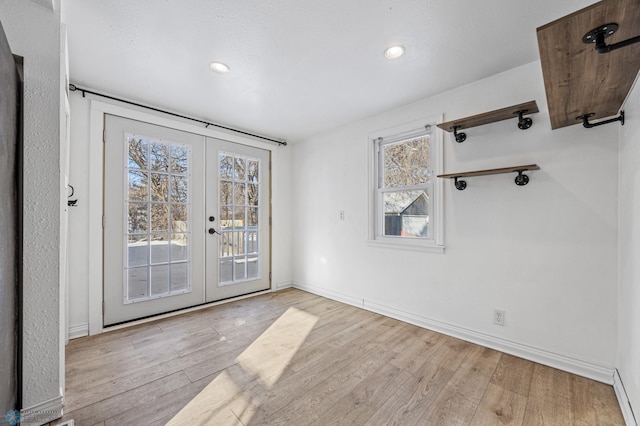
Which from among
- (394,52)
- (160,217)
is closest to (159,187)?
(160,217)

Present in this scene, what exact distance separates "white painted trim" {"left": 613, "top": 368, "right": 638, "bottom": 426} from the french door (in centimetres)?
358

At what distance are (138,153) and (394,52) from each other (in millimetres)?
2739

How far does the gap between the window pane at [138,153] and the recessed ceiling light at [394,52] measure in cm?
263

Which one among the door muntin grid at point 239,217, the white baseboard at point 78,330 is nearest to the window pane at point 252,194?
the door muntin grid at point 239,217

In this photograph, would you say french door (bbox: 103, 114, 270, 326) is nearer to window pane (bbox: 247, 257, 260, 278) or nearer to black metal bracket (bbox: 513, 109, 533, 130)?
window pane (bbox: 247, 257, 260, 278)

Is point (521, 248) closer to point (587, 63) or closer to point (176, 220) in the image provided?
point (587, 63)

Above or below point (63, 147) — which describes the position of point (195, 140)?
above

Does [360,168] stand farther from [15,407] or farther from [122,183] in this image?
[15,407]

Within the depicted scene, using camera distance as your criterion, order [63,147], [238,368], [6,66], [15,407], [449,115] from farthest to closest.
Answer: [449,115] → [238,368] → [63,147] → [15,407] → [6,66]

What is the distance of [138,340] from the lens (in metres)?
2.46

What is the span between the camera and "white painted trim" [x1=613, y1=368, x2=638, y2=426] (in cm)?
140

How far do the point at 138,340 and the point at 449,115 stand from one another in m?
3.60

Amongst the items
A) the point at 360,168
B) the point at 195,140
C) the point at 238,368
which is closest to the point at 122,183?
the point at 195,140

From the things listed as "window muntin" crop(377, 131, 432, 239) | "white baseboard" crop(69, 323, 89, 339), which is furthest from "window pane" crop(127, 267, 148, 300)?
"window muntin" crop(377, 131, 432, 239)
